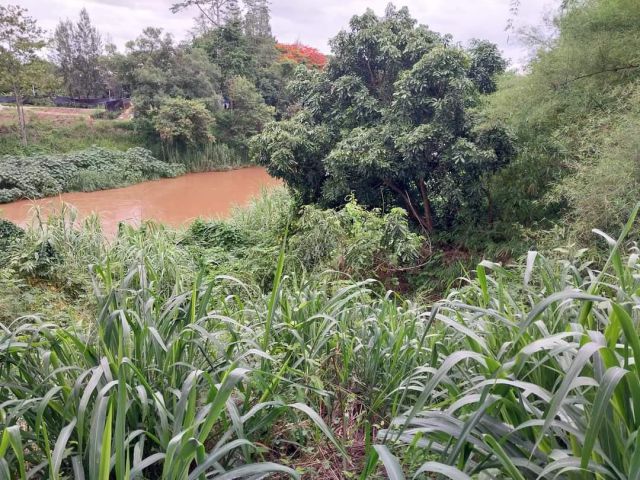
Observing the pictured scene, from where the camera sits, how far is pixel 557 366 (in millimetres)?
917

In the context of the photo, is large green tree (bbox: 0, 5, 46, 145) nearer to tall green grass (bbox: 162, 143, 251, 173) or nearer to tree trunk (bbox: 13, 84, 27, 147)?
tree trunk (bbox: 13, 84, 27, 147)

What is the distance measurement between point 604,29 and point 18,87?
11.5 m

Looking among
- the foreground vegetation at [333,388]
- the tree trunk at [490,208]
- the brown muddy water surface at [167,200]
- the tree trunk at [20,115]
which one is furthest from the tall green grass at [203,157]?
the foreground vegetation at [333,388]

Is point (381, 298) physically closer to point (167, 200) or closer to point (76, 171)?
point (167, 200)

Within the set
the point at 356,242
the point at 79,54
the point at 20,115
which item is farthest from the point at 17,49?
the point at 356,242

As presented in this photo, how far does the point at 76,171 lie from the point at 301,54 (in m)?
10.8

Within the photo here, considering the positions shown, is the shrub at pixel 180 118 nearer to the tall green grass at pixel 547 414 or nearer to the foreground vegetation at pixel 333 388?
the foreground vegetation at pixel 333 388

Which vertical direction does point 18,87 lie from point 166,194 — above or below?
above

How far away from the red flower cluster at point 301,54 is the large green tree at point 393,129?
13287 millimetres

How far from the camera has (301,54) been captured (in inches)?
727

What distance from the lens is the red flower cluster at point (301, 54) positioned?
59.1 feet

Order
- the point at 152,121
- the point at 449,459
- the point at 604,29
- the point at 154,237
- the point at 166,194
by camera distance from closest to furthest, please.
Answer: the point at 449,459, the point at 604,29, the point at 154,237, the point at 166,194, the point at 152,121

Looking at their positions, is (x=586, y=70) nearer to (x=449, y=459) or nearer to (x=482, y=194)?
(x=482, y=194)

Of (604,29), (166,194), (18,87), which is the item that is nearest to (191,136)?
(166,194)
